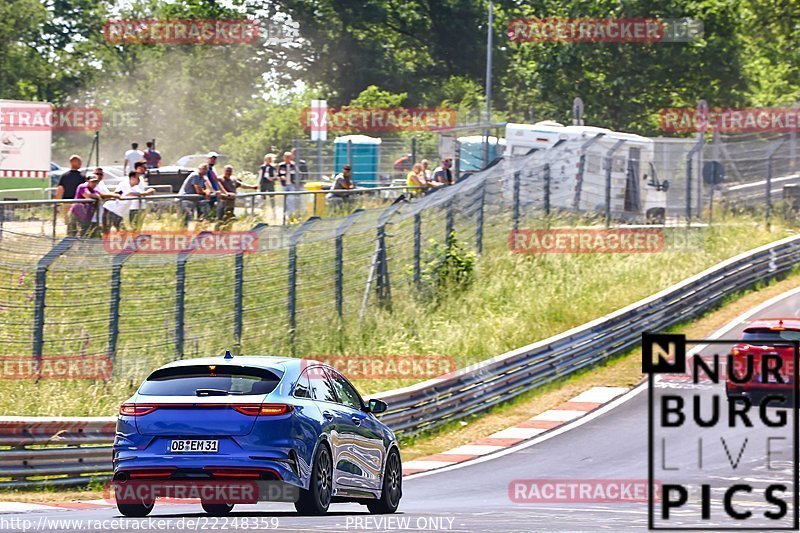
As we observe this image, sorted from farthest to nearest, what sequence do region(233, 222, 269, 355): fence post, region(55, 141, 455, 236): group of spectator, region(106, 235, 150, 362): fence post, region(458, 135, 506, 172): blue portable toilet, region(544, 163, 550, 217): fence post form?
region(458, 135, 506, 172): blue portable toilet < region(544, 163, 550, 217): fence post < region(55, 141, 455, 236): group of spectator < region(233, 222, 269, 355): fence post < region(106, 235, 150, 362): fence post

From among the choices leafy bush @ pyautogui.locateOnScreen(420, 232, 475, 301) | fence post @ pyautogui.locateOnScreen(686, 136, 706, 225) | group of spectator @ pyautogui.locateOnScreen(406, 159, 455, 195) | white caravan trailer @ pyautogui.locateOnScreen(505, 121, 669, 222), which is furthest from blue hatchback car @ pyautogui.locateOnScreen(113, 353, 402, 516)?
fence post @ pyautogui.locateOnScreen(686, 136, 706, 225)

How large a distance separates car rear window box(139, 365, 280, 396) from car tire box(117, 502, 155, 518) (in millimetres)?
978

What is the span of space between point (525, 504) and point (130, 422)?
17.5 ft

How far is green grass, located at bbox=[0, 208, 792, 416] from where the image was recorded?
59.3 feet

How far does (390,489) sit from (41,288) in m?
6.82

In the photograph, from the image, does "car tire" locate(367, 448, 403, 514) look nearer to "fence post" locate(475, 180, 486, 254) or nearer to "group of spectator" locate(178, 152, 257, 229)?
"group of spectator" locate(178, 152, 257, 229)

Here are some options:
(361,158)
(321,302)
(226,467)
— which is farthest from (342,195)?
(226,467)

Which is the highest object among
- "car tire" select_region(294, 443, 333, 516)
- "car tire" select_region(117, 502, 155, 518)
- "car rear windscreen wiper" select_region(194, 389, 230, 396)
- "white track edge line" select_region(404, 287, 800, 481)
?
"car rear windscreen wiper" select_region(194, 389, 230, 396)

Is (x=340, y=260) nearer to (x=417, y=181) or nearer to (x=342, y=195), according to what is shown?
(x=342, y=195)

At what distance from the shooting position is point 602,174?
1304 inches

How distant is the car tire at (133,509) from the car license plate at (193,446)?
816mm

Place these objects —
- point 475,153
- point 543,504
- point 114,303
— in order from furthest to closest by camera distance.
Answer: point 475,153 < point 114,303 < point 543,504

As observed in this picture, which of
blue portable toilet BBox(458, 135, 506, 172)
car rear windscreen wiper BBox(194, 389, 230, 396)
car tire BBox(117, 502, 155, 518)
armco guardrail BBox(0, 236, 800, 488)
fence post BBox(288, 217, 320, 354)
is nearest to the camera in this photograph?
car rear windscreen wiper BBox(194, 389, 230, 396)

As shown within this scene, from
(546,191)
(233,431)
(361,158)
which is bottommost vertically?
(233,431)
